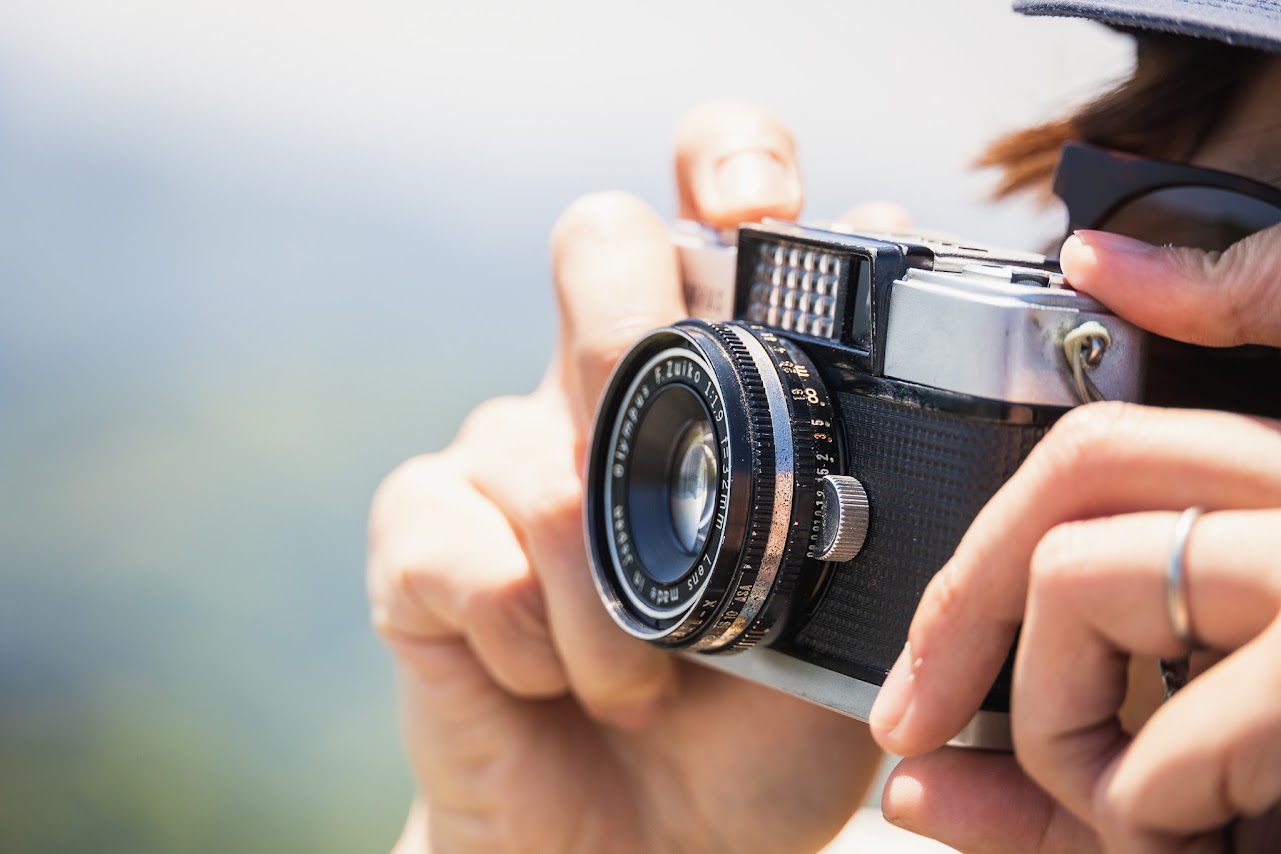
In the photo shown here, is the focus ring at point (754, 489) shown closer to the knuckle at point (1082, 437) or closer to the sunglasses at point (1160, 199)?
the knuckle at point (1082, 437)

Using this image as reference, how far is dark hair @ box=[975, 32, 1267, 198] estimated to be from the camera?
0.84 m

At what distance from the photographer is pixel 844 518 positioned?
2.40ft

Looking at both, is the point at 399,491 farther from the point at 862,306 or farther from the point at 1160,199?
the point at 1160,199

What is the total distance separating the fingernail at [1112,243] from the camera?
65 cm

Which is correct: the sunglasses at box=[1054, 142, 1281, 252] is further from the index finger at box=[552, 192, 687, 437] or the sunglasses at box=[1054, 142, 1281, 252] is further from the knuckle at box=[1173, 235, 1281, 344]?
the index finger at box=[552, 192, 687, 437]

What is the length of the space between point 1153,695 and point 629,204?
509mm

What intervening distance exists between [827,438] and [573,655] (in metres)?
0.27

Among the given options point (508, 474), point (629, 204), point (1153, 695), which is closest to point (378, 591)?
point (508, 474)

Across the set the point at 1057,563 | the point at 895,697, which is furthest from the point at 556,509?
the point at 1057,563

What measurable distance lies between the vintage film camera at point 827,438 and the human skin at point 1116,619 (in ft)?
0.12

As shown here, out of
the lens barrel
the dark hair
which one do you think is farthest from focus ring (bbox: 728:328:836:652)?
the dark hair

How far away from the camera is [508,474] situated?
3.19ft

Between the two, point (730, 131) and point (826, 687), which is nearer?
point (826, 687)

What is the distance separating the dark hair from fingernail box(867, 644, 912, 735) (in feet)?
1.54
